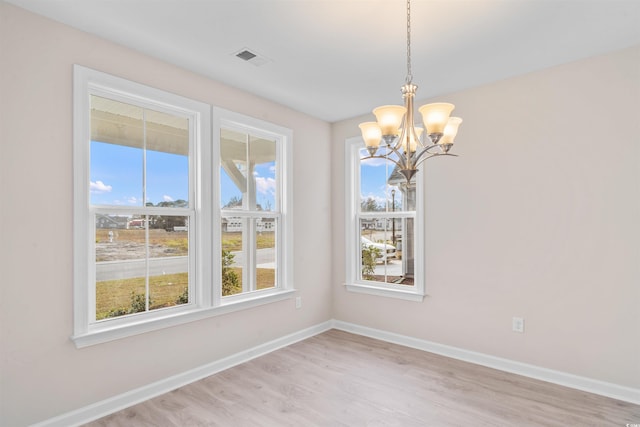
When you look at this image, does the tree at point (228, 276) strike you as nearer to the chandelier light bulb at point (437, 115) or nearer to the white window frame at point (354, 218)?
the white window frame at point (354, 218)

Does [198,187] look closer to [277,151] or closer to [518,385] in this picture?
[277,151]

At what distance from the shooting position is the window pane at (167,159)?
2775mm

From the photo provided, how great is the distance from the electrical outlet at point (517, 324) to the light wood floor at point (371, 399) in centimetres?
40

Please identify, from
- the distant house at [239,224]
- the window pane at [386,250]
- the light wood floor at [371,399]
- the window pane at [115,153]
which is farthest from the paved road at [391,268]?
the window pane at [115,153]

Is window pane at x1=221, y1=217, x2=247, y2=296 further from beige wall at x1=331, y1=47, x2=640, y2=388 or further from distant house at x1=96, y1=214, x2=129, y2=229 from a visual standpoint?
beige wall at x1=331, y1=47, x2=640, y2=388

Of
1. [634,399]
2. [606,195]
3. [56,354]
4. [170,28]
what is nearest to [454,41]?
[606,195]

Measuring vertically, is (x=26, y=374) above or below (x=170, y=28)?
below

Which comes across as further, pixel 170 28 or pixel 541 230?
pixel 541 230

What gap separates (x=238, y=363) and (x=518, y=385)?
7.91ft

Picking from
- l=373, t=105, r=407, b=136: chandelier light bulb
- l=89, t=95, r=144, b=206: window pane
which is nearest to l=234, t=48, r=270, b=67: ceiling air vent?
l=89, t=95, r=144, b=206: window pane

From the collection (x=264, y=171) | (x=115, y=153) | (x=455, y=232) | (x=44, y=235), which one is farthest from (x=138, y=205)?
(x=455, y=232)

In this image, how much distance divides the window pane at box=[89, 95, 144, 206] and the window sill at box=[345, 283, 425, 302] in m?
2.55

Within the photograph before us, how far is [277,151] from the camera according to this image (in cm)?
384

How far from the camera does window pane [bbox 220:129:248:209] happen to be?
3.30m
